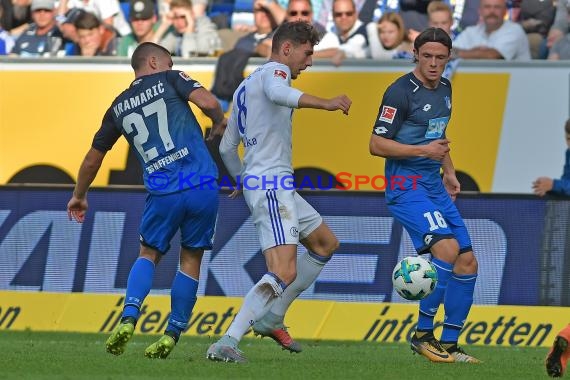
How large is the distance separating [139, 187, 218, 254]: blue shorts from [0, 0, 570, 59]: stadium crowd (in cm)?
584

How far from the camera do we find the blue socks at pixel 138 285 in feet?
30.0

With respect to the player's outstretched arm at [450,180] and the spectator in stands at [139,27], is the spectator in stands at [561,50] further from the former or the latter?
the player's outstretched arm at [450,180]

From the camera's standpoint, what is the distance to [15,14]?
17.9 m

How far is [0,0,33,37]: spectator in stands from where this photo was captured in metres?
17.8

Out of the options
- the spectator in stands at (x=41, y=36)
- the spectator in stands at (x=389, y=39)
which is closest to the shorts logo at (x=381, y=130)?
the spectator in stands at (x=389, y=39)

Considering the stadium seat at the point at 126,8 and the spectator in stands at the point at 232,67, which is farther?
the stadium seat at the point at 126,8

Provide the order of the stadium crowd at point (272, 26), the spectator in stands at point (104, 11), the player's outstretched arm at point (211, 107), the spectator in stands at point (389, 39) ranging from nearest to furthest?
the player's outstretched arm at point (211, 107), the stadium crowd at point (272, 26), the spectator in stands at point (389, 39), the spectator in stands at point (104, 11)

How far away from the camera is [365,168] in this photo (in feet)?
49.0

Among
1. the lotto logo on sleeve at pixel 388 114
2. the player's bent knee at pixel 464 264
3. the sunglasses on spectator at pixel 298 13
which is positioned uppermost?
the lotto logo on sleeve at pixel 388 114

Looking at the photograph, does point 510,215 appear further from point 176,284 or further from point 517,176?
point 176,284

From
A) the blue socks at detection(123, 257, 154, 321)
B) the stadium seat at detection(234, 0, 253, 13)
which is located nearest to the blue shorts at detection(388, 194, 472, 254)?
the blue socks at detection(123, 257, 154, 321)

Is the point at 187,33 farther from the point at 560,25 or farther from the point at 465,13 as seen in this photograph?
the point at 560,25

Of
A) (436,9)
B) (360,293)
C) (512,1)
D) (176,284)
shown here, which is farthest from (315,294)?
(512,1)

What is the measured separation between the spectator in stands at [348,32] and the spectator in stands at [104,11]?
2.98 meters
